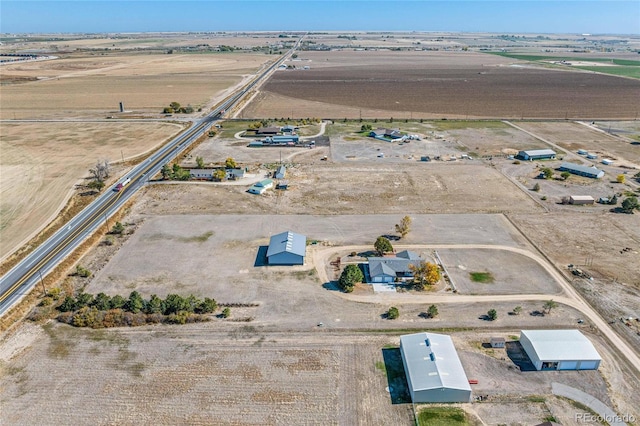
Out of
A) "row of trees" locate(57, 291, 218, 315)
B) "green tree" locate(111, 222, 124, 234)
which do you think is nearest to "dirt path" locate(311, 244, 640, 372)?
"row of trees" locate(57, 291, 218, 315)

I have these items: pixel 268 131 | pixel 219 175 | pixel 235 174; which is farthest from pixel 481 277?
pixel 268 131

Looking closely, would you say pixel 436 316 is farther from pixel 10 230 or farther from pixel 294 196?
pixel 10 230

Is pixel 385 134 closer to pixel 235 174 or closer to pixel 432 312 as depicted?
pixel 235 174

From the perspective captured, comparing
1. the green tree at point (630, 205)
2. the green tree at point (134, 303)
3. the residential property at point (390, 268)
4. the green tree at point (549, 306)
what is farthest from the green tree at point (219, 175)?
the green tree at point (630, 205)

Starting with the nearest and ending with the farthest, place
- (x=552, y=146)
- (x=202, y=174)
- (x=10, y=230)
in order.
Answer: (x=10, y=230), (x=202, y=174), (x=552, y=146)

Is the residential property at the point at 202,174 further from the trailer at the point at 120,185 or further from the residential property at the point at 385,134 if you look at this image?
the residential property at the point at 385,134

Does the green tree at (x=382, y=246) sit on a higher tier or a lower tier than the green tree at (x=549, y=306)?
higher

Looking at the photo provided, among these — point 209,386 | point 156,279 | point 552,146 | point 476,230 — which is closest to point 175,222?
point 156,279
